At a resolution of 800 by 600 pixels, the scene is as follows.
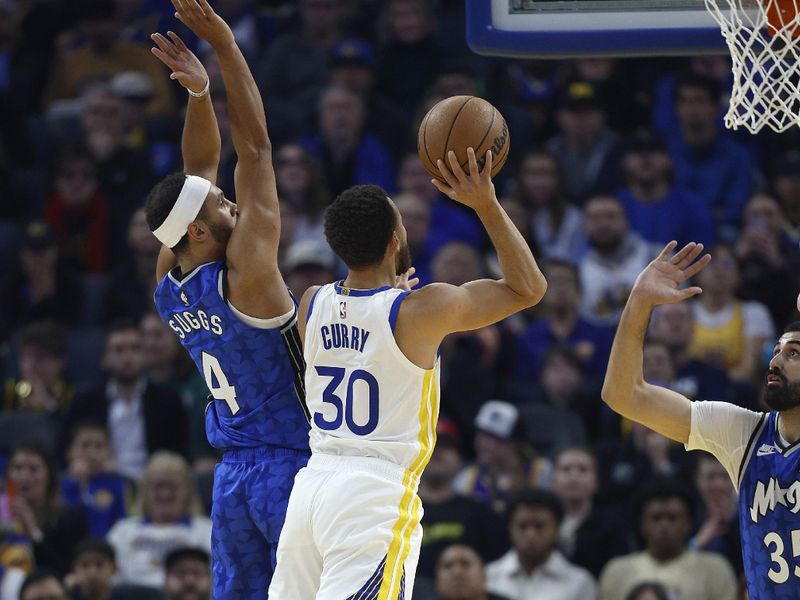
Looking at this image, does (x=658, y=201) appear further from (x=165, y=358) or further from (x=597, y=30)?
(x=597, y=30)

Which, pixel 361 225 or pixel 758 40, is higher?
pixel 758 40

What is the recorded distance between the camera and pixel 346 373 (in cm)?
531

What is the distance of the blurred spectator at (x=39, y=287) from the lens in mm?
11797

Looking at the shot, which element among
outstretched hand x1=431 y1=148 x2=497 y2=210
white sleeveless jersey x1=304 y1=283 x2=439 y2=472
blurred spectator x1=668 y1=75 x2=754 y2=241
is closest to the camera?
outstretched hand x1=431 y1=148 x2=497 y2=210

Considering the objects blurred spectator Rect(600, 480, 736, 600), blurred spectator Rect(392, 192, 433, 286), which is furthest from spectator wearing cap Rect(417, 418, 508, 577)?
blurred spectator Rect(392, 192, 433, 286)

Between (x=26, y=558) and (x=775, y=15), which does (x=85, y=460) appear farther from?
(x=775, y=15)

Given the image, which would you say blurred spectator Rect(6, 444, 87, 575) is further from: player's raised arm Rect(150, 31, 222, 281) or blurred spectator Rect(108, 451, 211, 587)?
player's raised arm Rect(150, 31, 222, 281)

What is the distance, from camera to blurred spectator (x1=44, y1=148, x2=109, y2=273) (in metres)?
12.3

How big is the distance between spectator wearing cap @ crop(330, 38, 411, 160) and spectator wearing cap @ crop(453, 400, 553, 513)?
318cm

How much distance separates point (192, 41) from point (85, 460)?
4935 mm

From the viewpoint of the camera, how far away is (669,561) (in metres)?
8.94

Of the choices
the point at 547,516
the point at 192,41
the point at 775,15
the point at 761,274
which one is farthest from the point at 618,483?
the point at 192,41

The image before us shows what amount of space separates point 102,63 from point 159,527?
541cm

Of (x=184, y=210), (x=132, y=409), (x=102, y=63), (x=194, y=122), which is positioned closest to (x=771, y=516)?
(x=184, y=210)
